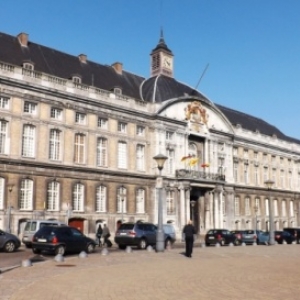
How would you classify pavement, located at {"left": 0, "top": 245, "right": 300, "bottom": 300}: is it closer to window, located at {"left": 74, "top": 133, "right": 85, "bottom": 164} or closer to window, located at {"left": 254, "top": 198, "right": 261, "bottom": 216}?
window, located at {"left": 74, "top": 133, "right": 85, "bottom": 164}

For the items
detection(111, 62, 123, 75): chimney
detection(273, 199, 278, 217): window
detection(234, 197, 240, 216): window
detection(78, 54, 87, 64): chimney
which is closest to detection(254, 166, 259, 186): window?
detection(273, 199, 278, 217): window

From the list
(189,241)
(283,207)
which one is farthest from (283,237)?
(283,207)

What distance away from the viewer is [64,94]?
3656 cm

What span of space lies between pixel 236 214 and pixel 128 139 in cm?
1976

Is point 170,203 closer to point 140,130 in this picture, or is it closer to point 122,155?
point 122,155

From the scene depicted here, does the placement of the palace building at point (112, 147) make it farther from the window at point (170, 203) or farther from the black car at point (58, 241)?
the black car at point (58, 241)

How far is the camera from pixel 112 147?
3988cm

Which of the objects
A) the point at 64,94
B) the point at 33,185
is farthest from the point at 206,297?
the point at 64,94

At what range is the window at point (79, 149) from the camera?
37.6 metres

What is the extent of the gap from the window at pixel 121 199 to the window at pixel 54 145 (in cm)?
710

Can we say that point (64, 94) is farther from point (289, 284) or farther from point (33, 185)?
point (289, 284)

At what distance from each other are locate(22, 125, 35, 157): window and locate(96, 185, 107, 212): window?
23.6 feet

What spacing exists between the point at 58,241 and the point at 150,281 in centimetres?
1026

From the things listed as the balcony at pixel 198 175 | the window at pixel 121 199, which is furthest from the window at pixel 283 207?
the window at pixel 121 199
